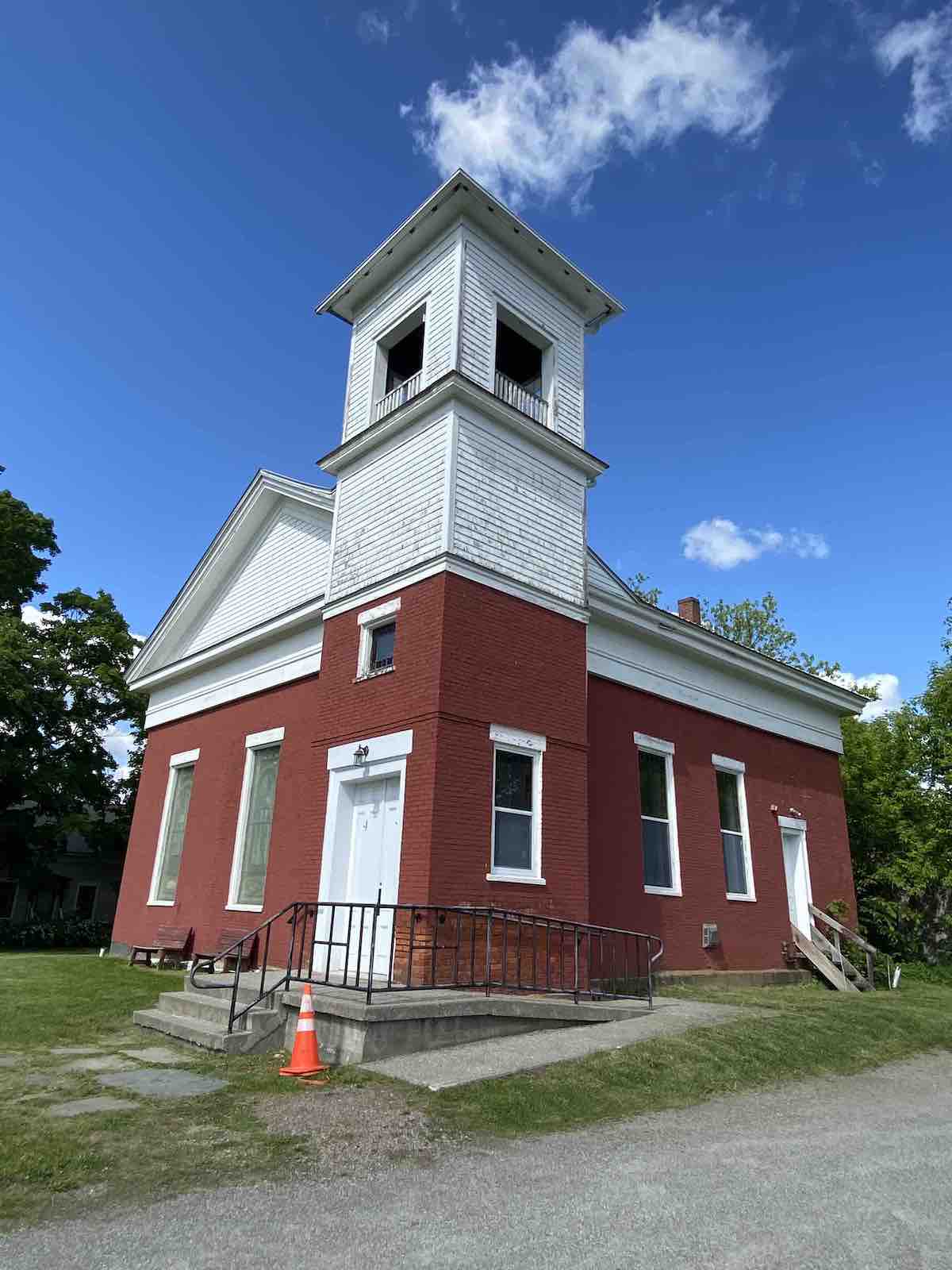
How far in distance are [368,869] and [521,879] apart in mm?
2000

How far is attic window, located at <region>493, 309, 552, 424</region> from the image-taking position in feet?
41.4

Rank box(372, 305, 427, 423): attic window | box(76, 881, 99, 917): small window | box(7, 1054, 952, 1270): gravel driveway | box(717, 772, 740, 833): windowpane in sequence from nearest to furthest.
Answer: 1. box(7, 1054, 952, 1270): gravel driveway
2. box(372, 305, 427, 423): attic window
3. box(717, 772, 740, 833): windowpane
4. box(76, 881, 99, 917): small window

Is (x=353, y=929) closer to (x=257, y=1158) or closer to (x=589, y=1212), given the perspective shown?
(x=257, y=1158)

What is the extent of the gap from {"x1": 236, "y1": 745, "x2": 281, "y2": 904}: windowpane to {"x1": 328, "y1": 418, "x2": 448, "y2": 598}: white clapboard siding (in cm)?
365

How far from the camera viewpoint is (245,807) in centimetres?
1460

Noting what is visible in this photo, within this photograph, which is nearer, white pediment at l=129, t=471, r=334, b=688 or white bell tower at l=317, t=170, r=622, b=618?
white bell tower at l=317, t=170, r=622, b=618

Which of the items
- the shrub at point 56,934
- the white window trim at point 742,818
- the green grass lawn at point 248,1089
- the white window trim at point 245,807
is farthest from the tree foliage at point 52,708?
the white window trim at point 742,818

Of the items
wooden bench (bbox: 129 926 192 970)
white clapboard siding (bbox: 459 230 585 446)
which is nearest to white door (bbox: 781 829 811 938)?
white clapboard siding (bbox: 459 230 585 446)

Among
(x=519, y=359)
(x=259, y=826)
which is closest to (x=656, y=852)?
(x=259, y=826)

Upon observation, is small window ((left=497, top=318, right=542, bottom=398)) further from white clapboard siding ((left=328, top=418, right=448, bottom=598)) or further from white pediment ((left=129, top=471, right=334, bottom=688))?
white pediment ((left=129, top=471, right=334, bottom=688))

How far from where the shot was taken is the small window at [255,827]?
1387 centimetres

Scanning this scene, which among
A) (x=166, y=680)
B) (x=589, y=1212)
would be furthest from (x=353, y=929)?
(x=166, y=680)

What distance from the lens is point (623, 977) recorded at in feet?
38.9

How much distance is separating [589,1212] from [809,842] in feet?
46.9
